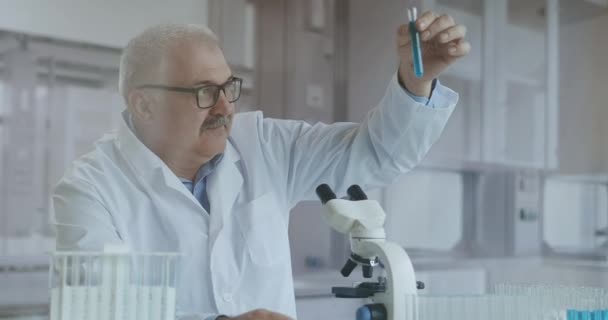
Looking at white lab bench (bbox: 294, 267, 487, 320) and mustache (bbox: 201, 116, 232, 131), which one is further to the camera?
white lab bench (bbox: 294, 267, 487, 320)

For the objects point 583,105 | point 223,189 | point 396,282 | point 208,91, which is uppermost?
point 583,105

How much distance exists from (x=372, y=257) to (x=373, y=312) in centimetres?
11

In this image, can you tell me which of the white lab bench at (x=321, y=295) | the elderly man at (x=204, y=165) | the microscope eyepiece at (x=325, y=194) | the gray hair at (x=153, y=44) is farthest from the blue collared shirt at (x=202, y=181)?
the white lab bench at (x=321, y=295)

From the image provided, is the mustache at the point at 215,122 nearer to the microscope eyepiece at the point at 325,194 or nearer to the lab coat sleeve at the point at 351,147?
the lab coat sleeve at the point at 351,147

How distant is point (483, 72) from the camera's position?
12.4ft

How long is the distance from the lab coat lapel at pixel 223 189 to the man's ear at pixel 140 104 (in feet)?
0.65

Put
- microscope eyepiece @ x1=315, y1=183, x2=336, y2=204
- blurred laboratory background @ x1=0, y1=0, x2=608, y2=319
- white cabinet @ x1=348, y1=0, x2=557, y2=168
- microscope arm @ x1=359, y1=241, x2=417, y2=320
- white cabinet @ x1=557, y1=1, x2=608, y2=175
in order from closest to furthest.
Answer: microscope arm @ x1=359, y1=241, x2=417, y2=320
microscope eyepiece @ x1=315, y1=183, x2=336, y2=204
blurred laboratory background @ x1=0, y1=0, x2=608, y2=319
white cabinet @ x1=348, y1=0, x2=557, y2=168
white cabinet @ x1=557, y1=1, x2=608, y2=175

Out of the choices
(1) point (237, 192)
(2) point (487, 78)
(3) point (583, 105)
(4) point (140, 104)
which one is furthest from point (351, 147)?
(3) point (583, 105)

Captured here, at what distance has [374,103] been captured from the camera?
3.23 m

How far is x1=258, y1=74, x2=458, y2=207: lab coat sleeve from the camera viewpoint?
151cm

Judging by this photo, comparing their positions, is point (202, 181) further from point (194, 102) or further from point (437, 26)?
point (437, 26)

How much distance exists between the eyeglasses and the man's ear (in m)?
0.03

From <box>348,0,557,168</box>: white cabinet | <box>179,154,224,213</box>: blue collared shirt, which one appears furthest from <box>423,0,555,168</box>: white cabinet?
A: <box>179,154,224,213</box>: blue collared shirt

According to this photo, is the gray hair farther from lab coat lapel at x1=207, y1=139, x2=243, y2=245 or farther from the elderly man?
lab coat lapel at x1=207, y1=139, x2=243, y2=245
